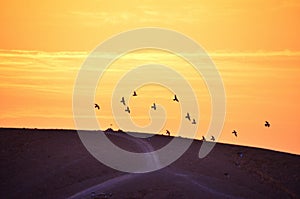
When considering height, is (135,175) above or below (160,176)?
above

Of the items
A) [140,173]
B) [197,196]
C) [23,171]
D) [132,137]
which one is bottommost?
[197,196]

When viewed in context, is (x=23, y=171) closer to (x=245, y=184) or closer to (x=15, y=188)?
(x=15, y=188)

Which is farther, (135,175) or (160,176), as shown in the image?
(135,175)

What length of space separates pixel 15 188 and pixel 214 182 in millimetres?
14219

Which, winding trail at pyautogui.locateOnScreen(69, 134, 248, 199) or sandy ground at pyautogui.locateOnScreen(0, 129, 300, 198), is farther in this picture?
sandy ground at pyautogui.locateOnScreen(0, 129, 300, 198)

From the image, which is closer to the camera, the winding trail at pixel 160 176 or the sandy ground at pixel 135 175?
the winding trail at pixel 160 176

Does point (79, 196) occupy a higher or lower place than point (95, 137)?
lower

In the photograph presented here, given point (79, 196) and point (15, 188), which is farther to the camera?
point (15, 188)

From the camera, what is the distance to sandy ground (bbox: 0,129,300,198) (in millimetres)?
35562

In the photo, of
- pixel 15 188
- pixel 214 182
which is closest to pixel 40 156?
pixel 15 188

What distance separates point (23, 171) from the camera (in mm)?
41719

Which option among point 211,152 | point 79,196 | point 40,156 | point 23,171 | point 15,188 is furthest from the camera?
point 211,152

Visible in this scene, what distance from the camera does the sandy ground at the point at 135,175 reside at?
117ft

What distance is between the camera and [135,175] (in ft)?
127
